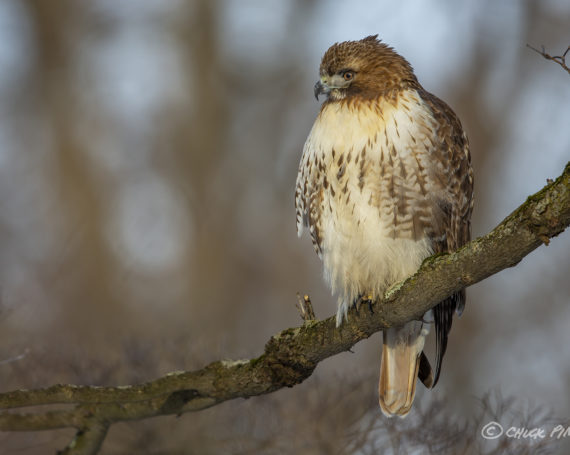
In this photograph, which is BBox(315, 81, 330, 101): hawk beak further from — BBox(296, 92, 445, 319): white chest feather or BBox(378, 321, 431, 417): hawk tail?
BBox(378, 321, 431, 417): hawk tail

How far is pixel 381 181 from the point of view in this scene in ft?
10.9

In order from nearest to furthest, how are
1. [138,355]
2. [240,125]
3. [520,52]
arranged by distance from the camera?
1. [138,355]
2. [520,52]
3. [240,125]

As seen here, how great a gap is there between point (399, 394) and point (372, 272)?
67cm

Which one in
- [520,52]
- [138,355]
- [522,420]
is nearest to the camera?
[522,420]

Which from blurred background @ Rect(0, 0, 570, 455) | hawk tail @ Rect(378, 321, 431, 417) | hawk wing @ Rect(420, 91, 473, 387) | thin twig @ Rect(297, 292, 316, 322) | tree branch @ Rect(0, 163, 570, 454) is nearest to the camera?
tree branch @ Rect(0, 163, 570, 454)

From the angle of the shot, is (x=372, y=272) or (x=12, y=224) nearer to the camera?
(x=372, y=272)

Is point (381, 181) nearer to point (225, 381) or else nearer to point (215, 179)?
point (225, 381)

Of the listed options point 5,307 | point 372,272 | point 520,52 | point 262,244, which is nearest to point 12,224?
point 5,307

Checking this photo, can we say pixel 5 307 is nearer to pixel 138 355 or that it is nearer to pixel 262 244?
pixel 138 355

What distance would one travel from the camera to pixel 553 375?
798 centimetres

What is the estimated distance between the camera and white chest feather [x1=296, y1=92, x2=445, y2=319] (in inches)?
131

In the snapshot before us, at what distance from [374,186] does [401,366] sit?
1107 millimetres

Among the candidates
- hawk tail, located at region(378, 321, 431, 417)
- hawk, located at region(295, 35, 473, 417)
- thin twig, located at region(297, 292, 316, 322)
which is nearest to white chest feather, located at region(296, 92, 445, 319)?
hawk, located at region(295, 35, 473, 417)

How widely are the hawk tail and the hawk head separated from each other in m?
1.31
